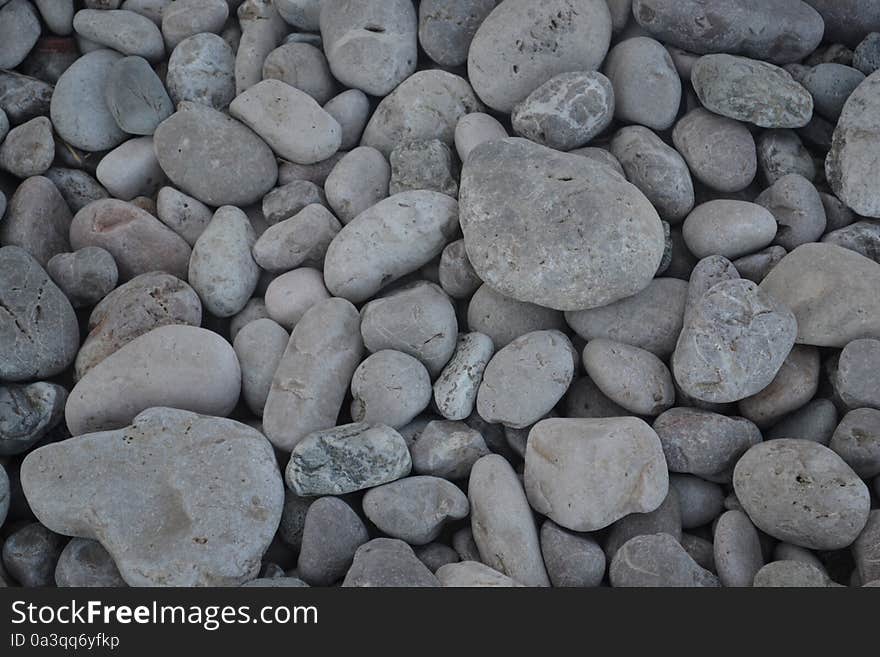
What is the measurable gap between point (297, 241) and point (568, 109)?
741 millimetres

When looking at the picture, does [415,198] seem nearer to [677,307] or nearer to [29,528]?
[677,307]

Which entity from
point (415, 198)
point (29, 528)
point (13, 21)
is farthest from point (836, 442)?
point (13, 21)

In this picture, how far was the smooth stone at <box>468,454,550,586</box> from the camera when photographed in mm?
1764

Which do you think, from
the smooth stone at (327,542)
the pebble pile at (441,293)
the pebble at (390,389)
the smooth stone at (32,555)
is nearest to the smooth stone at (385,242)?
the pebble pile at (441,293)

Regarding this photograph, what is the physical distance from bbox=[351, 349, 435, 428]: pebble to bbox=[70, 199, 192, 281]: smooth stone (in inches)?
25.4

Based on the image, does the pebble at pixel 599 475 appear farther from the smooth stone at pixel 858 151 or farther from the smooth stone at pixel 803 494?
the smooth stone at pixel 858 151

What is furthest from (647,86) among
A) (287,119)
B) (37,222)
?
(37,222)

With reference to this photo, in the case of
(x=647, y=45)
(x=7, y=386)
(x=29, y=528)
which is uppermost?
(x=647, y=45)

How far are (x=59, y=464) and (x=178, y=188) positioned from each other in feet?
2.88

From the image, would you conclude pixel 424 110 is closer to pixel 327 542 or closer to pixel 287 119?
pixel 287 119

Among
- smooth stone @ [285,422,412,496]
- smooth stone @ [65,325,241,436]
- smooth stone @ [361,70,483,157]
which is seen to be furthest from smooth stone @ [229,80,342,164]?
smooth stone @ [285,422,412,496]

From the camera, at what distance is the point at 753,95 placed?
2191 millimetres

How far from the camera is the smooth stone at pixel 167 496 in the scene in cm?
170

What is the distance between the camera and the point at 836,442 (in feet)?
6.00
